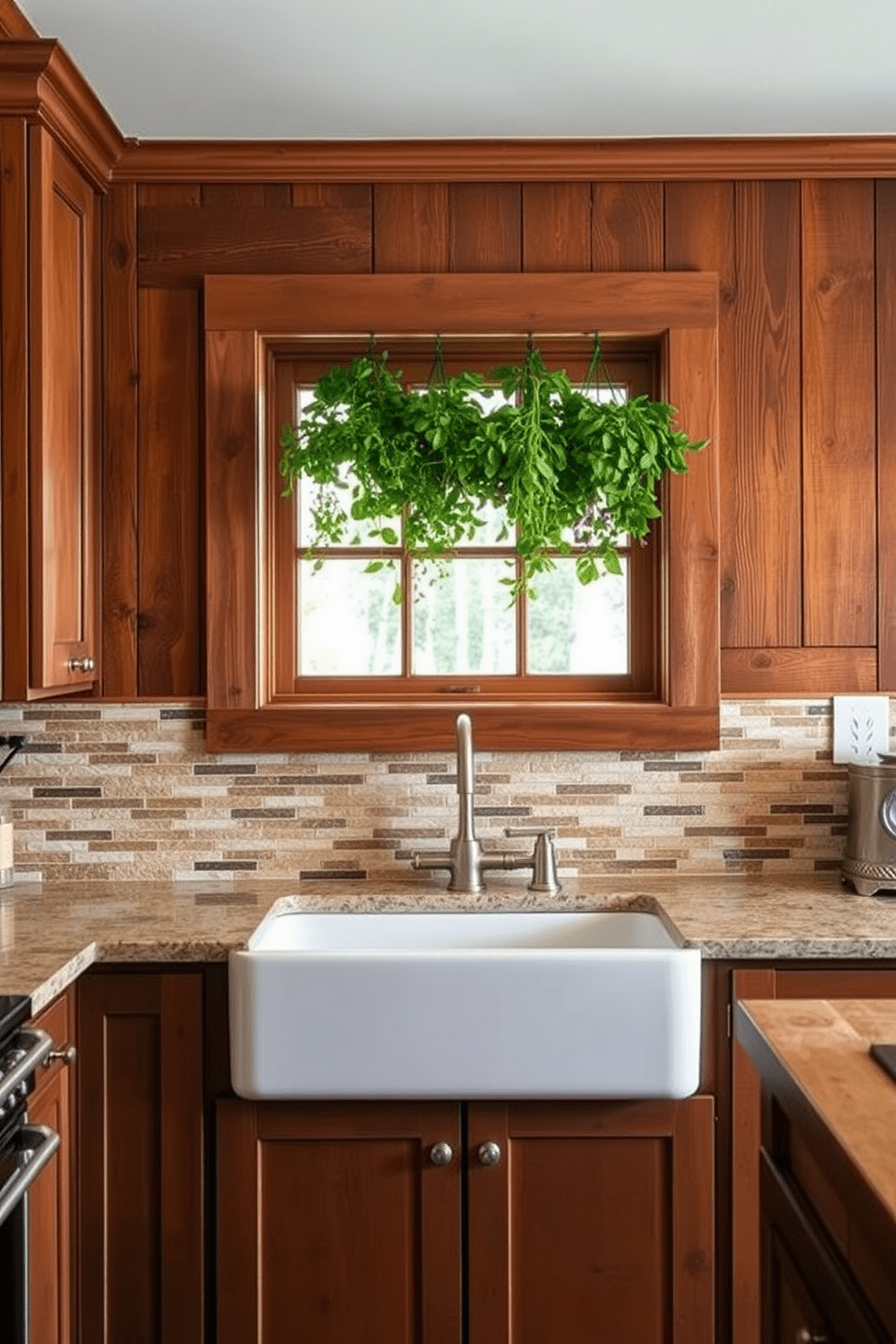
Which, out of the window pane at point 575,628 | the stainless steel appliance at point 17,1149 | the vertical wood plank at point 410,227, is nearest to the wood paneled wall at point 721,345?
the vertical wood plank at point 410,227

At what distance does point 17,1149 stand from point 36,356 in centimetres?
135

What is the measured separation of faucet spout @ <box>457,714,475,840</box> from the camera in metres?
2.73

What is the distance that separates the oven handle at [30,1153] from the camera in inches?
70.1

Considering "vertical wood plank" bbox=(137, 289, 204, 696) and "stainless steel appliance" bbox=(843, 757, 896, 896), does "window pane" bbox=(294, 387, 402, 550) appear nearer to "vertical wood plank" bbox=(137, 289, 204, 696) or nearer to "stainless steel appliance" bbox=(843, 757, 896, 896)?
"vertical wood plank" bbox=(137, 289, 204, 696)

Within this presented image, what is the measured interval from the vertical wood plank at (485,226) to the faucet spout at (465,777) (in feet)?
3.15

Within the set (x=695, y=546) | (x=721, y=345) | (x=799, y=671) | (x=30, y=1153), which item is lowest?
(x=30, y=1153)

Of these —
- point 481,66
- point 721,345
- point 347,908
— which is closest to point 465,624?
point 347,908

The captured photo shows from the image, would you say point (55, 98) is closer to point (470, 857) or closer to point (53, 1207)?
point (470, 857)

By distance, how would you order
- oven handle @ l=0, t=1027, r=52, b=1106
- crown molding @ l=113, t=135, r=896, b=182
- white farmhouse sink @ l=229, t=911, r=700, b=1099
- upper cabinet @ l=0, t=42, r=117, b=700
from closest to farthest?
oven handle @ l=0, t=1027, r=52, b=1106 < white farmhouse sink @ l=229, t=911, r=700, b=1099 < upper cabinet @ l=0, t=42, r=117, b=700 < crown molding @ l=113, t=135, r=896, b=182

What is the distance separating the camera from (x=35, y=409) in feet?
8.03

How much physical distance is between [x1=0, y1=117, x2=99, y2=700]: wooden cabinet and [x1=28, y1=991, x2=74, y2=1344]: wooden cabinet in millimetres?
594

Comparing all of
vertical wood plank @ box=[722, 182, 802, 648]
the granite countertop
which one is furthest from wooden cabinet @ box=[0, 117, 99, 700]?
vertical wood plank @ box=[722, 182, 802, 648]

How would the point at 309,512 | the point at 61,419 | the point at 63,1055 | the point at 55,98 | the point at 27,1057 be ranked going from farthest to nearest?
the point at 309,512, the point at 61,419, the point at 55,98, the point at 63,1055, the point at 27,1057

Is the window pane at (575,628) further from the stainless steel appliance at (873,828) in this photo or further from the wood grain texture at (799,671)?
the stainless steel appliance at (873,828)
